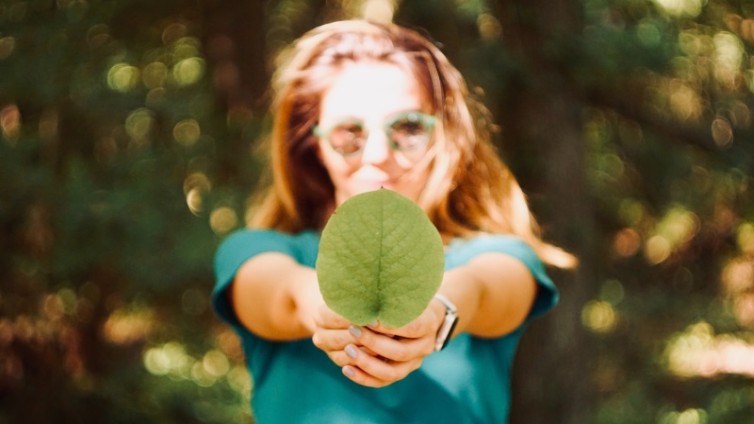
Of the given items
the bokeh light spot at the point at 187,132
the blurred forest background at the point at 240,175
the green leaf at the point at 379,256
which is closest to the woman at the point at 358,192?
the green leaf at the point at 379,256

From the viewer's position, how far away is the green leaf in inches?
28.6

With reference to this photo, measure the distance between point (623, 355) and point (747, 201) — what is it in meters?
0.88

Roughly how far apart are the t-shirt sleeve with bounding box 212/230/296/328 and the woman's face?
11cm

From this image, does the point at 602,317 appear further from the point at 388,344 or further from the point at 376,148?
the point at 388,344

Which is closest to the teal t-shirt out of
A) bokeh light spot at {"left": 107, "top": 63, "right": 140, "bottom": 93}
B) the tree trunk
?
the tree trunk

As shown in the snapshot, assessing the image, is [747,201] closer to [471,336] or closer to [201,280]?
[201,280]

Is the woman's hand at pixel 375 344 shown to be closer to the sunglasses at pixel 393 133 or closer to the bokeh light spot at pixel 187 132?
the sunglasses at pixel 393 133

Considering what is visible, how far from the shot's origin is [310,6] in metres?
3.35

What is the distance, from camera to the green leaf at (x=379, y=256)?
73 centimetres

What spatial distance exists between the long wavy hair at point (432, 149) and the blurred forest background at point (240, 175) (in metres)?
0.68

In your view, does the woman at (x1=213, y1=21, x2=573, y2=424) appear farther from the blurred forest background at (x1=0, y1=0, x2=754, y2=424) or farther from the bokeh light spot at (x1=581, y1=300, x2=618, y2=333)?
the bokeh light spot at (x1=581, y1=300, x2=618, y2=333)

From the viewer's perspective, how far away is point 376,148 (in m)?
1.13

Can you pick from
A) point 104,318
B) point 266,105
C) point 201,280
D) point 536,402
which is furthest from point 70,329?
point 536,402

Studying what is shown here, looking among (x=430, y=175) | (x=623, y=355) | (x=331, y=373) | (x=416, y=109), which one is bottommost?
(x=623, y=355)
